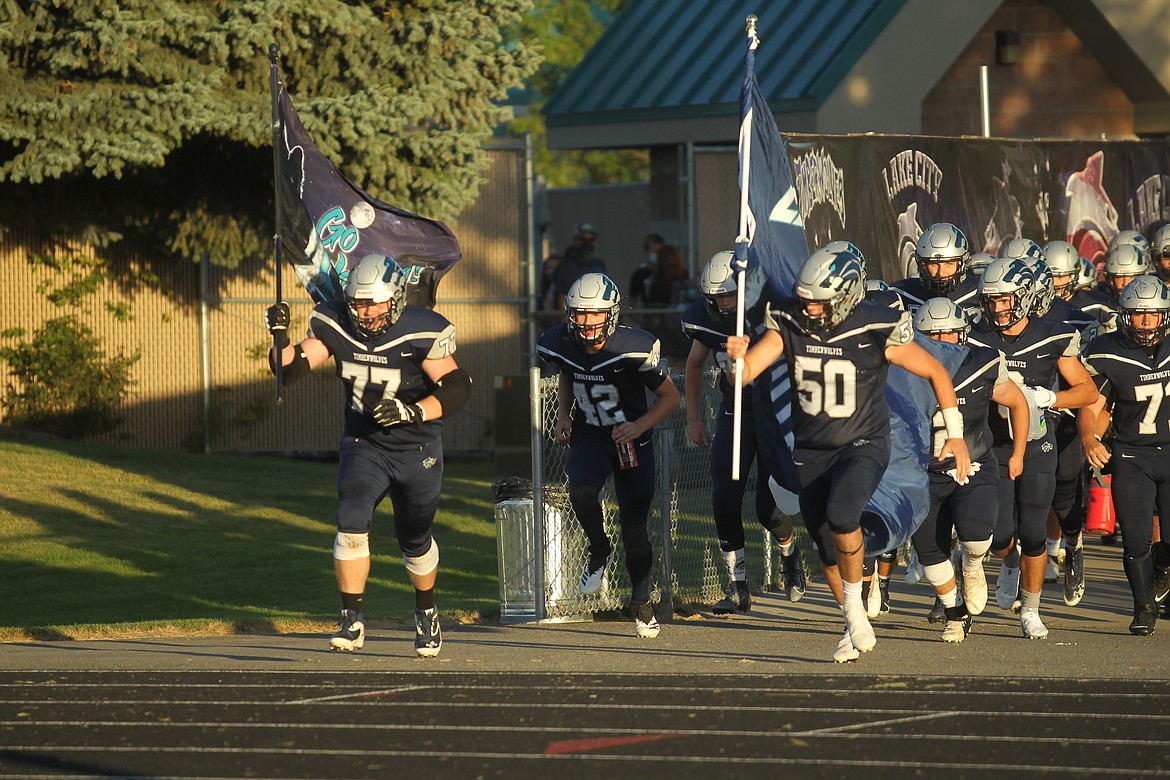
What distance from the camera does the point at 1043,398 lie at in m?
10.5

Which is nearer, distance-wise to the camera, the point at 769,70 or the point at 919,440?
the point at 919,440

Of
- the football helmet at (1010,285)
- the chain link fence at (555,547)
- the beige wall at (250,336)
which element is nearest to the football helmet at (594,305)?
the chain link fence at (555,547)

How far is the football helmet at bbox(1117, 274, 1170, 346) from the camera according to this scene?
34.4ft

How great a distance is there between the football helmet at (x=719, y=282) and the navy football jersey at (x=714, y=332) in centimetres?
7

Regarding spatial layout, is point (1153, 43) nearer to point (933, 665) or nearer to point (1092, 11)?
point (1092, 11)

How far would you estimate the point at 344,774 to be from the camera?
277 inches

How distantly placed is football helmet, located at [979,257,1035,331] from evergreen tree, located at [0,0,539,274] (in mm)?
8845

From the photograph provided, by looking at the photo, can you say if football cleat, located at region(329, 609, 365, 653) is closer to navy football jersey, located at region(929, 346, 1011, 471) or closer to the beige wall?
navy football jersey, located at region(929, 346, 1011, 471)

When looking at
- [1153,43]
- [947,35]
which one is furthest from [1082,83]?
[947,35]

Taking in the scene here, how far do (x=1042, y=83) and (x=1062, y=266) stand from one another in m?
11.0

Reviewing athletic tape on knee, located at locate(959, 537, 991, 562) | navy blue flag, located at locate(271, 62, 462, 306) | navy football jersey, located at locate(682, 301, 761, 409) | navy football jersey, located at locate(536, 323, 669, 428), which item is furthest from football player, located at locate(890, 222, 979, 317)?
navy blue flag, located at locate(271, 62, 462, 306)

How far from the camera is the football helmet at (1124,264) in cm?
1340

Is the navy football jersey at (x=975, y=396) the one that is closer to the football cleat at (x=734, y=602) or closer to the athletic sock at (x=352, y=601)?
the football cleat at (x=734, y=602)

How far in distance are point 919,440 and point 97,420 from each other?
1230 cm
